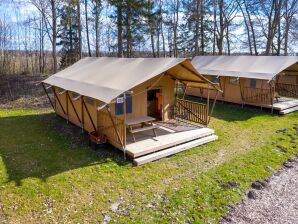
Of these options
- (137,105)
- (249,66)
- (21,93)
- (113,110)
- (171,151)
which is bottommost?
(171,151)

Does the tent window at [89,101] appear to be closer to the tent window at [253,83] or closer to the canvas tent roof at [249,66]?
the canvas tent roof at [249,66]

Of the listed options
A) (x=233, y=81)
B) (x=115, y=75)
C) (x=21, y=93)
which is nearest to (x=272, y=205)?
(x=115, y=75)

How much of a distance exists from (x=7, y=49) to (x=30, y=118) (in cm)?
1723

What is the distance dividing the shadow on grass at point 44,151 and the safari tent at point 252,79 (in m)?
7.80

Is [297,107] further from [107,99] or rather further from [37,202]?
[37,202]

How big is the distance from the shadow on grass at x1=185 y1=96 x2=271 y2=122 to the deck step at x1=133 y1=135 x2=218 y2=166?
3768 millimetres

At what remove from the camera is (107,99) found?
7.82 meters

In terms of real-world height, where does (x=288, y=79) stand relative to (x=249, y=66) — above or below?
below

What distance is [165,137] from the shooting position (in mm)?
9773

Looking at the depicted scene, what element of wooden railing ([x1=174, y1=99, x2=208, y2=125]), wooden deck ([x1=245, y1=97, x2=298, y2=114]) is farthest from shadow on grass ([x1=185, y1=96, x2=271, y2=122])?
wooden railing ([x1=174, y1=99, x2=208, y2=125])

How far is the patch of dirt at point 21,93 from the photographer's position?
16.6 metres

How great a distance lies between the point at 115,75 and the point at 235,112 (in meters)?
8.42

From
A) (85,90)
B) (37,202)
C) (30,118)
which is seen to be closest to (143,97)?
(85,90)

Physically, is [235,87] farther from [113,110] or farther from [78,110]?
[78,110]
